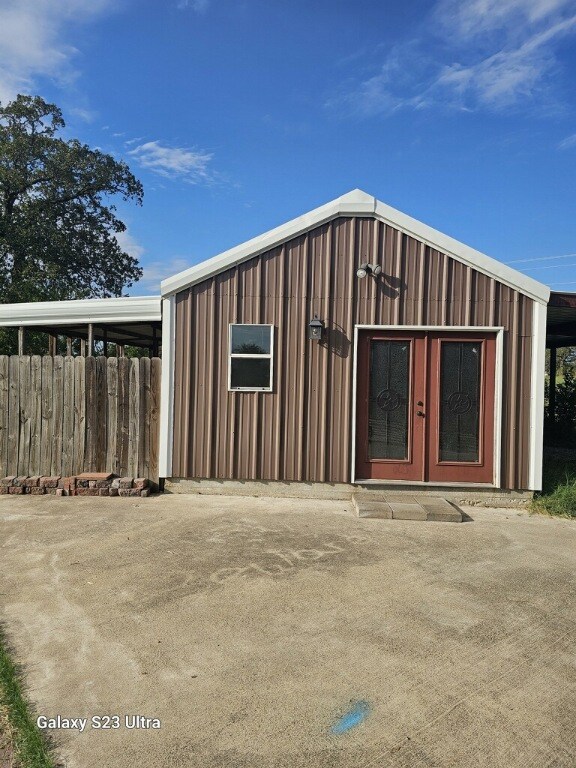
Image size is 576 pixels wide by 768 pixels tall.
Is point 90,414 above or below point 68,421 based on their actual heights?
above

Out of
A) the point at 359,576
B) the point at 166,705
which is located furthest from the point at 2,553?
the point at 359,576

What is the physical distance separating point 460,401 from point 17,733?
5718 millimetres

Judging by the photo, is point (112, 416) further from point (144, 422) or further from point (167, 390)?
point (167, 390)

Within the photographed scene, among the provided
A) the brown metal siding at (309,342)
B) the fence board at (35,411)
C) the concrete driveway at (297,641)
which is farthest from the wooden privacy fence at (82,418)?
the concrete driveway at (297,641)

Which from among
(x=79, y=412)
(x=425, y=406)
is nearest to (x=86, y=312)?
(x=79, y=412)

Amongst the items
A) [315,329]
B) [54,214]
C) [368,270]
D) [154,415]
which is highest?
[54,214]

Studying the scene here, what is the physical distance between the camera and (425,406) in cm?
647

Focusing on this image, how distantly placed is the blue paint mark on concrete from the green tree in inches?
764

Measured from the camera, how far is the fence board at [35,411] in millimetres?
6871

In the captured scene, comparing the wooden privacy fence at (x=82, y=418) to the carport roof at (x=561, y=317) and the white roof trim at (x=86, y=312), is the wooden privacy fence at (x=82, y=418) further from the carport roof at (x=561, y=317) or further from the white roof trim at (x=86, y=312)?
the carport roof at (x=561, y=317)

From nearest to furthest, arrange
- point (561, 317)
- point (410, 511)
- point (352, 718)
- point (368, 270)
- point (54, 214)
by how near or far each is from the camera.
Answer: point (352, 718) → point (410, 511) → point (368, 270) → point (561, 317) → point (54, 214)

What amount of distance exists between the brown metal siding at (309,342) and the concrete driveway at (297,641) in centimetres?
148

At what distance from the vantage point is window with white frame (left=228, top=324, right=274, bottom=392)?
259 inches

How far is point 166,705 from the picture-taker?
228 centimetres
